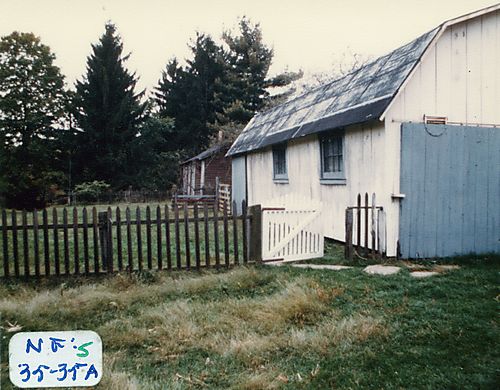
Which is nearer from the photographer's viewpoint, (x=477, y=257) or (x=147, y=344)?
(x=147, y=344)

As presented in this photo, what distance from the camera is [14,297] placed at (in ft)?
16.3

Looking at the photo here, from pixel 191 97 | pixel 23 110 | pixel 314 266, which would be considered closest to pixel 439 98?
pixel 314 266

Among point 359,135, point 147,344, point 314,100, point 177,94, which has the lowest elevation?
point 147,344

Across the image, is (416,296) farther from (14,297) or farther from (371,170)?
(14,297)

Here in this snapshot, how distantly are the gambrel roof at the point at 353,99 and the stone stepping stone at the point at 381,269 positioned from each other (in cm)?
261

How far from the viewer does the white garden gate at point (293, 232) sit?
671cm

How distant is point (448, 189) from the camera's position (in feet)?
23.6

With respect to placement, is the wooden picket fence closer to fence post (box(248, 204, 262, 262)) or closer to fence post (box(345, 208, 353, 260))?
fence post (box(345, 208, 353, 260))

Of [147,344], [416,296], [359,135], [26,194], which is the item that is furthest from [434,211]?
[26,194]

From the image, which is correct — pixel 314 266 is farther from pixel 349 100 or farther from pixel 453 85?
pixel 453 85

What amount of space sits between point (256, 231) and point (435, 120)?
4017 millimetres

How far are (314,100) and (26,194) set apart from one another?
862 cm

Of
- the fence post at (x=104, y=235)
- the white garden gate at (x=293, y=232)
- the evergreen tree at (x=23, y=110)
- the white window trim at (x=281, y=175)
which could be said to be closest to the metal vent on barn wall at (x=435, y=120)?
the white garden gate at (x=293, y=232)

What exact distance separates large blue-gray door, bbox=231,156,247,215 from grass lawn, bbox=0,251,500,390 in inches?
387
